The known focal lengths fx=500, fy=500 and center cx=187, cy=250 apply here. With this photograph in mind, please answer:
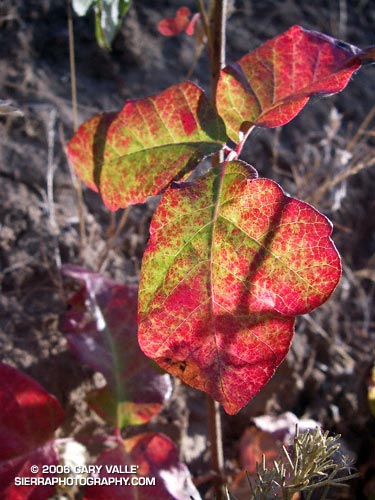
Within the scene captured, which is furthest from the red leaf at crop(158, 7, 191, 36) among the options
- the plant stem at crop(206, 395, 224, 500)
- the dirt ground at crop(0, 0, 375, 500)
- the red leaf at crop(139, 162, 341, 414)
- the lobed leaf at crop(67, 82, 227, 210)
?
the plant stem at crop(206, 395, 224, 500)

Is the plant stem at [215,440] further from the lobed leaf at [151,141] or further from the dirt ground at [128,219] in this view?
the lobed leaf at [151,141]

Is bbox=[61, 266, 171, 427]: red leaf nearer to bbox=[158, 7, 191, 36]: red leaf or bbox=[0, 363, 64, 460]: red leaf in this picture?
bbox=[0, 363, 64, 460]: red leaf

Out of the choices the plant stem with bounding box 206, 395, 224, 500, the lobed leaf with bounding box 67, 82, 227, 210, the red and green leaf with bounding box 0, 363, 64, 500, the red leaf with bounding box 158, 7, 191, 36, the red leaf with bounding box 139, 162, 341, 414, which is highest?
the red leaf with bounding box 158, 7, 191, 36

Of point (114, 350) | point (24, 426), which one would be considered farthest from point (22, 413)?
point (114, 350)

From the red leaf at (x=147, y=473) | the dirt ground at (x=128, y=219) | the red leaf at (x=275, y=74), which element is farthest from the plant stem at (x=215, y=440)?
the red leaf at (x=275, y=74)

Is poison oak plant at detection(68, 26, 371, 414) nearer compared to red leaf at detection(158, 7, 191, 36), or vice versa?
poison oak plant at detection(68, 26, 371, 414)

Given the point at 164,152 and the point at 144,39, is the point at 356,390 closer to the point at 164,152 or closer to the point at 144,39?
the point at 164,152

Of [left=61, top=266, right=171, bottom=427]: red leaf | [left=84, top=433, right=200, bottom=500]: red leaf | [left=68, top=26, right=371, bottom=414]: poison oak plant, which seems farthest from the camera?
[left=61, top=266, right=171, bottom=427]: red leaf
